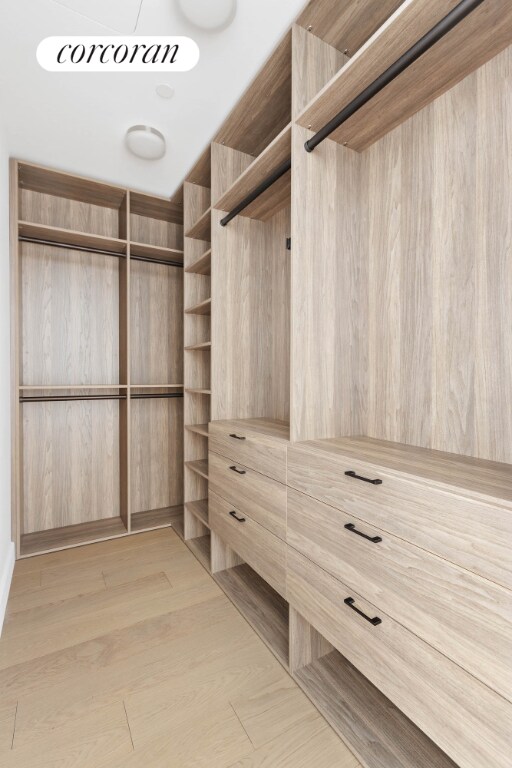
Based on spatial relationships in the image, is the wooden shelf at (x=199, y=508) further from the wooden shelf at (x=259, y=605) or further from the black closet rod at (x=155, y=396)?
the black closet rod at (x=155, y=396)

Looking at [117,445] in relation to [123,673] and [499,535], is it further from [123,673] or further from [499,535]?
[499,535]

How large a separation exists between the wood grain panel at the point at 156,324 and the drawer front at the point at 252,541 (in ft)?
4.27

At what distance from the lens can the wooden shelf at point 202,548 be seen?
7.37ft

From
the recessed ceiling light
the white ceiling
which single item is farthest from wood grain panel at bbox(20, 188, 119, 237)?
the recessed ceiling light

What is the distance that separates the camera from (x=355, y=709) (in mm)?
1276

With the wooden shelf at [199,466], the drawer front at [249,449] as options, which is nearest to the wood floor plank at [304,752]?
the drawer front at [249,449]

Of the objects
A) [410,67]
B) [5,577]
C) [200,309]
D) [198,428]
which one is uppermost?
[410,67]

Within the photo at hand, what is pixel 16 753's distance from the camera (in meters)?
1.13

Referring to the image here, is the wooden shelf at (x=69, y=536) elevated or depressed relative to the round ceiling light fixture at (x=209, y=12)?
depressed

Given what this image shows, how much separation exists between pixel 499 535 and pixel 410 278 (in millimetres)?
966

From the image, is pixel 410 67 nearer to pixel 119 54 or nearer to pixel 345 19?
pixel 345 19

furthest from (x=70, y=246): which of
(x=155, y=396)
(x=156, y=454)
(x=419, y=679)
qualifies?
(x=419, y=679)

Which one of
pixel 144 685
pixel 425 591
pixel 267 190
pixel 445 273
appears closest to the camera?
pixel 425 591

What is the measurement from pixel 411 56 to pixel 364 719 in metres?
2.10
